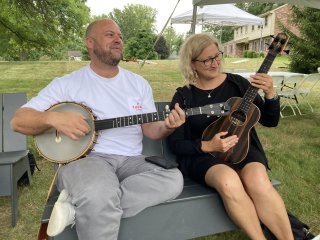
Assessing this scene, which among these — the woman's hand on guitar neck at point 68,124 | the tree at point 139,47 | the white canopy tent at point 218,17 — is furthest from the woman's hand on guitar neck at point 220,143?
the tree at point 139,47

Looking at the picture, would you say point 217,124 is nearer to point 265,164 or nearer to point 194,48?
point 265,164

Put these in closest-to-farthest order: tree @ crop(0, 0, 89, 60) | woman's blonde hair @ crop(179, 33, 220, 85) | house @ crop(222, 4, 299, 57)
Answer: woman's blonde hair @ crop(179, 33, 220, 85) → tree @ crop(0, 0, 89, 60) → house @ crop(222, 4, 299, 57)

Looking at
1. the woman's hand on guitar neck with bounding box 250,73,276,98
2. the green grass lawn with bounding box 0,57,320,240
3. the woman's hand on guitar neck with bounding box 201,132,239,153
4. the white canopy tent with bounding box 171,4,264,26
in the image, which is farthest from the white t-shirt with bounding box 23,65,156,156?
the white canopy tent with bounding box 171,4,264,26

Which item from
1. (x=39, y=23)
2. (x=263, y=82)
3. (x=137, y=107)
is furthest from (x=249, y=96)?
(x=39, y=23)

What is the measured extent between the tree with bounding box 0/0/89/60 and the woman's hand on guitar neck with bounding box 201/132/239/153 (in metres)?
6.39

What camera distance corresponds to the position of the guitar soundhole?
8.31 ft

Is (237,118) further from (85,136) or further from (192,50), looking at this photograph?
(85,136)

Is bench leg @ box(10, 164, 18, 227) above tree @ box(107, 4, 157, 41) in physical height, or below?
above

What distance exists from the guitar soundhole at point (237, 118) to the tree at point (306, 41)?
44.5ft

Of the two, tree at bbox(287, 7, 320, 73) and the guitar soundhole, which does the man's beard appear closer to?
the guitar soundhole

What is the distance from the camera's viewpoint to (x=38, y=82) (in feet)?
44.6

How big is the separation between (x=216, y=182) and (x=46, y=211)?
3.39ft

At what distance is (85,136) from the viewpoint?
2.39 metres

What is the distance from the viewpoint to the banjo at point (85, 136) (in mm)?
2375
